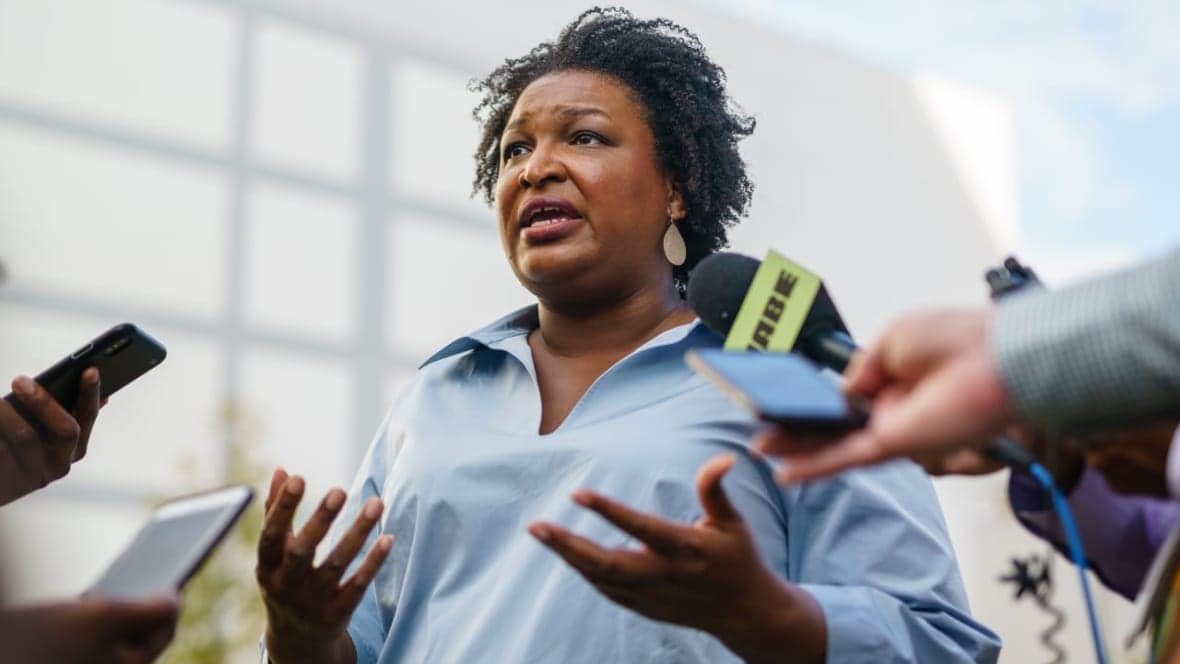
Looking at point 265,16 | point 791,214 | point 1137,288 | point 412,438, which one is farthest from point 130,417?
point 1137,288

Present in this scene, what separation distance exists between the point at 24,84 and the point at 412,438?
5.12 meters

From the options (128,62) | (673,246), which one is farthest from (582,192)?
(128,62)

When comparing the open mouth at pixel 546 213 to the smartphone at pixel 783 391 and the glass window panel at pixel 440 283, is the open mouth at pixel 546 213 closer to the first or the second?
the smartphone at pixel 783 391

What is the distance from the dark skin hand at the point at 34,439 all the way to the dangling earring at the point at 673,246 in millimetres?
804

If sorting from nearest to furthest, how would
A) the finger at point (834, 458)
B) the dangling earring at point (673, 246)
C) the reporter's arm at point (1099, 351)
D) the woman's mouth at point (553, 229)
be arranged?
the reporter's arm at point (1099, 351)
the finger at point (834, 458)
the woman's mouth at point (553, 229)
the dangling earring at point (673, 246)

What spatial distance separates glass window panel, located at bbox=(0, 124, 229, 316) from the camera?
626 cm

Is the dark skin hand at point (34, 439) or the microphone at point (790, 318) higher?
the microphone at point (790, 318)

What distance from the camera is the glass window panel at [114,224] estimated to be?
6.26m

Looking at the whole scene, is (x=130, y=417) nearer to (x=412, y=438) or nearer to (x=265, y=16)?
(x=265, y=16)

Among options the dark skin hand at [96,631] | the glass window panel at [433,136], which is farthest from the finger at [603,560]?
the glass window panel at [433,136]

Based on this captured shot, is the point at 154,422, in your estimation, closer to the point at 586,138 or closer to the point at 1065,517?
the point at 586,138

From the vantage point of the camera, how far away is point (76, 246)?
6359mm

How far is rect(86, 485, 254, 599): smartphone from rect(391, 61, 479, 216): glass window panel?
5836 millimetres

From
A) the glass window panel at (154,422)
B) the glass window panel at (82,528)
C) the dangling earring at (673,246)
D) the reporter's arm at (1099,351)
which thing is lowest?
the glass window panel at (82,528)
